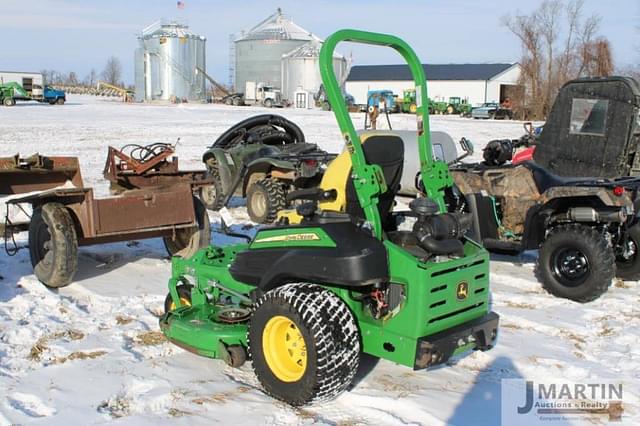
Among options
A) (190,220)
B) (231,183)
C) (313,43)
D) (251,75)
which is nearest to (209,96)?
(251,75)

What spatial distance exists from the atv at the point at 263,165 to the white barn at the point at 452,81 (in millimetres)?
53303

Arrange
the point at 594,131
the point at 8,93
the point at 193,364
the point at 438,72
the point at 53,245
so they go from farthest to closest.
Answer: the point at 438,72 → the point at 8,93 → the point at 594,131 → the point at 53,245 → the point at 193,364

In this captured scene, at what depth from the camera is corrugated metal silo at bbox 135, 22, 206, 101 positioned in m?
64.6

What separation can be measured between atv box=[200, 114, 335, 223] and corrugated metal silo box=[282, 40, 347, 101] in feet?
162

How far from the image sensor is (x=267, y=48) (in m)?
67.3

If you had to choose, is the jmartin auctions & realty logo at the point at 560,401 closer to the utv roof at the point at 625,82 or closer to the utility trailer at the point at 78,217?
the utility trailer at the point at 78,217

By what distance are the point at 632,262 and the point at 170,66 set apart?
60831 millimetres

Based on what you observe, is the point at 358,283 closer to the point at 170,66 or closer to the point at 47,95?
the point at 47,95

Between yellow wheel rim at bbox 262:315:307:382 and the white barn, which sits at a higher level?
the white barn

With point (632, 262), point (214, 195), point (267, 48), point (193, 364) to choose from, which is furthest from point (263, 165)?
point (267, 48)

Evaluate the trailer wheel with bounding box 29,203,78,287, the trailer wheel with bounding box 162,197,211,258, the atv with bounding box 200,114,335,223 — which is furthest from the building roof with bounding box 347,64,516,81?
the trailer wheel with bounding box 29,203,78,287

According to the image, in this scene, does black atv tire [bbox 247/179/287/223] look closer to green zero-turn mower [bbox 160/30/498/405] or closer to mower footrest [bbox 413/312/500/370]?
green zero-turn mower [bbox 160/30/498/405]

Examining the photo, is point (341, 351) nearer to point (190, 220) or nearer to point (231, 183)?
point (190, 220)

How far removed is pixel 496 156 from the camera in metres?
8.97
